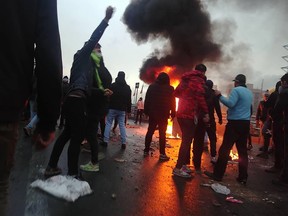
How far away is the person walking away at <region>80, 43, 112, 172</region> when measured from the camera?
18.0ft

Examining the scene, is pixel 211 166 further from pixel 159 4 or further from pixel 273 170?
pixel 159 4

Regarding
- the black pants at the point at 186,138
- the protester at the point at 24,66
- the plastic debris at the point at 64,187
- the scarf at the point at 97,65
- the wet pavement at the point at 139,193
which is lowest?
the wet pavement at the point at 139,193

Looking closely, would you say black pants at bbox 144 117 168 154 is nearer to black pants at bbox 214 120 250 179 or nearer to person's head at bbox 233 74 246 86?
black pants at bbox 214 120 250 179

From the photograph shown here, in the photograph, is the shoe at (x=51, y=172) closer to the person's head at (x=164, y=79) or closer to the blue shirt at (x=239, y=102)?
the blue shirt at (x=239, y=102)

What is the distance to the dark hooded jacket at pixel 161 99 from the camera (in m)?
7.77

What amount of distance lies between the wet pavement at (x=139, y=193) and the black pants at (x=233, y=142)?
293 mm

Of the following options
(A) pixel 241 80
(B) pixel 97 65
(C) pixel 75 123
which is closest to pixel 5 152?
(C) pixel 75 123

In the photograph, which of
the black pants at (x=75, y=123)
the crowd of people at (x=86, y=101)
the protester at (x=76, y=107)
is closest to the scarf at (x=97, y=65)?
the crowd of people at (x=86, y=101)

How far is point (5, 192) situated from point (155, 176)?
4109mm

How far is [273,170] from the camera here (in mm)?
7574

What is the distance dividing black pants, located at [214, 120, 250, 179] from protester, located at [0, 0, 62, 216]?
14.7ft

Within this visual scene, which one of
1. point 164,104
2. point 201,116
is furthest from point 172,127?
point 201,116

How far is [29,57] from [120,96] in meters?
6.53

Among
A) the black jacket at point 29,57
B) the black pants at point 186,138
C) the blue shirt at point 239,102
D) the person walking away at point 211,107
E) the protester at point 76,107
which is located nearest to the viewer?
the black jacket at point 29,57
